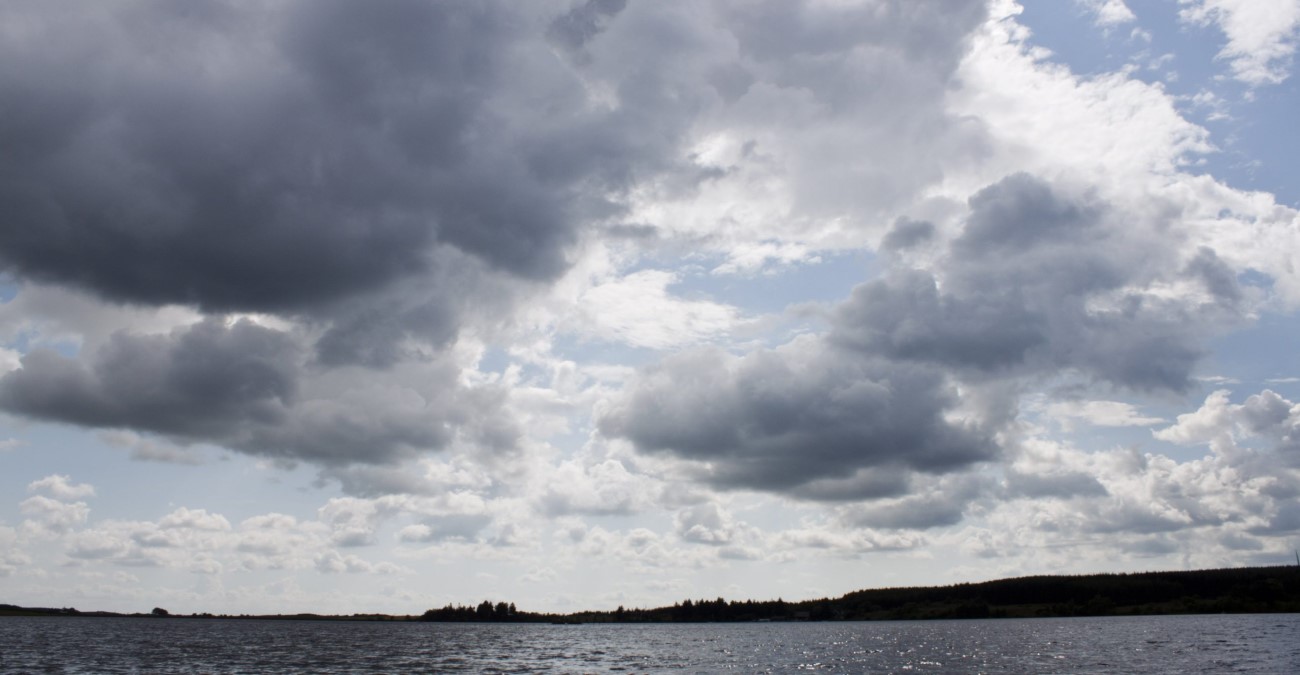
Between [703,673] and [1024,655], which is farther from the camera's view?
[1024,655]

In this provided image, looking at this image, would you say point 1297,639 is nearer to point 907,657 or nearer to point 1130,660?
point 1130,660

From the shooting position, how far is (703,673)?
117 metres

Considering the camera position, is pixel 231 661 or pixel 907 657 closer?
pixel 231 661

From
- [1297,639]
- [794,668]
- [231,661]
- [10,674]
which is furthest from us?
[1297,639]

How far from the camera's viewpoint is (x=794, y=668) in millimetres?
125688

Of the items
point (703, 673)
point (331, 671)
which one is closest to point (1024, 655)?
point (703, 673)

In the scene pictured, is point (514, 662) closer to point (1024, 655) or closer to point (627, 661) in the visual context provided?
point (627, 661)

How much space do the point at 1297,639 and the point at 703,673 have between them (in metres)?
127

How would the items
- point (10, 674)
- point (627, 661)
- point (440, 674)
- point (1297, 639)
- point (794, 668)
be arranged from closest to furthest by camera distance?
point (10, 674)
point (440, 674)
point (794, 668)
point (627, 661)
point (1297, 639)

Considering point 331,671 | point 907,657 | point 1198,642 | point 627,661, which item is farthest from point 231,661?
point 1198,642

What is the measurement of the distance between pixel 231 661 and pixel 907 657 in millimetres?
107260

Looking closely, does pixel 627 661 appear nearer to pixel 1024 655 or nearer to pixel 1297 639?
pixel 1024 655

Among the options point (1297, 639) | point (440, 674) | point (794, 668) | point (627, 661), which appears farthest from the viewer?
point (1297, 639)

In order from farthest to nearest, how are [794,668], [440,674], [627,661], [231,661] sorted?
1. [627,661]
2. [231,661]
3. [794,668]
4. [440,674]
